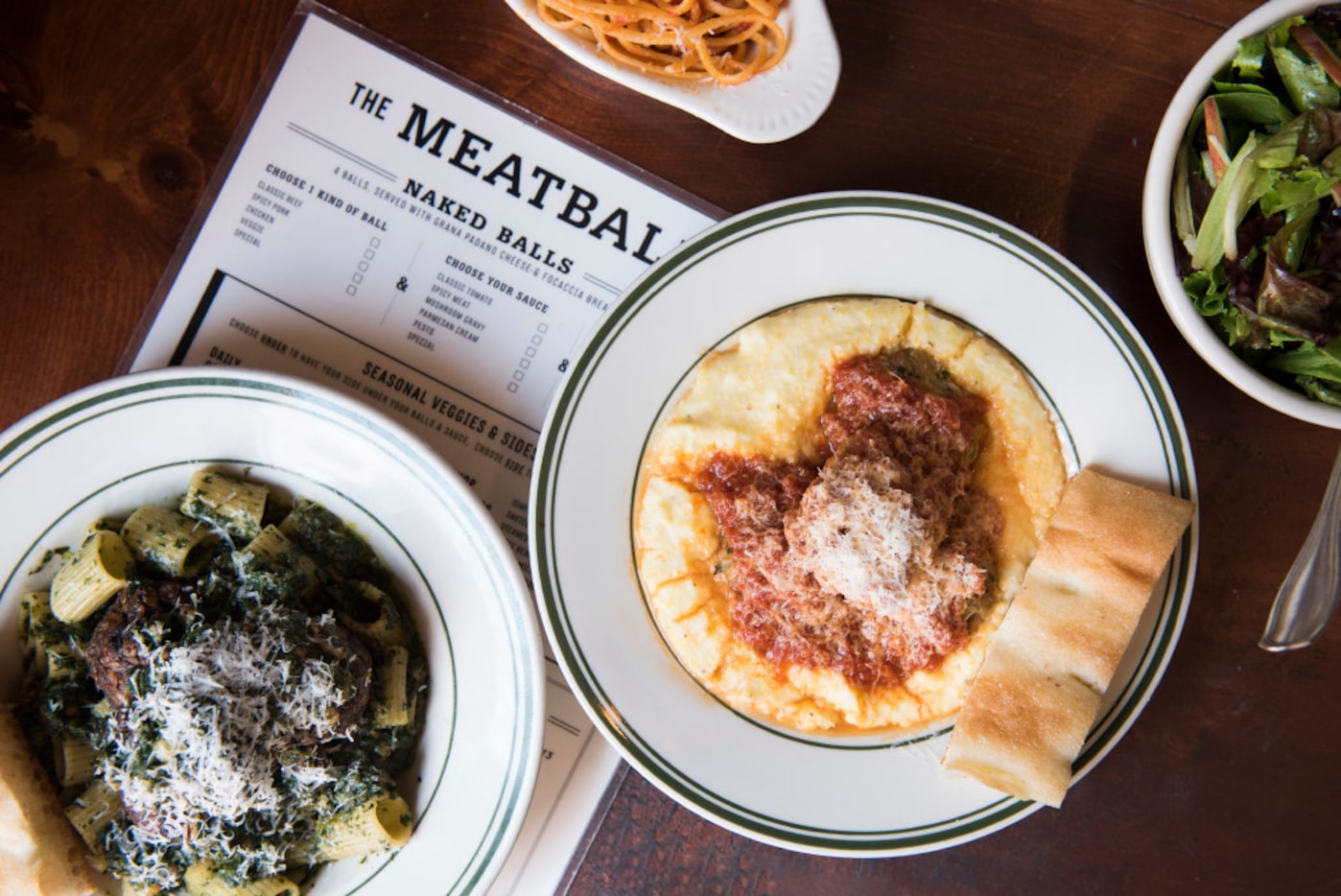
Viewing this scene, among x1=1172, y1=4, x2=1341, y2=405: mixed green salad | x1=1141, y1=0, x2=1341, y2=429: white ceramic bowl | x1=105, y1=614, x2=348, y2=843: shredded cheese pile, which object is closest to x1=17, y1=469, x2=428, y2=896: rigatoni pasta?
x1=105, y1=614, x2=348, y2=843: shredded cheese pile

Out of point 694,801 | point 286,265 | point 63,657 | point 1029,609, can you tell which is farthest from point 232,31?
point 1029,609

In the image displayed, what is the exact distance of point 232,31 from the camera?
8.48ft

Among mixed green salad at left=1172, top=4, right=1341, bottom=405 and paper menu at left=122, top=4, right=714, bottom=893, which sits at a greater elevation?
mixed green salad at left=1172, top=4, right=1341, bottom=405

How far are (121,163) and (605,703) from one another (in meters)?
2.04

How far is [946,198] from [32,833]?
9.34 ft

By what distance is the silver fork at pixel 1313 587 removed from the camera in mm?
2188

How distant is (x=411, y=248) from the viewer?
→ 2588 mm

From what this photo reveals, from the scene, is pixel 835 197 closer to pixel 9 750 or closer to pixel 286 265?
pixel 286 265

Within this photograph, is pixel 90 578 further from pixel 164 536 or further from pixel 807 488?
pixel 807 488

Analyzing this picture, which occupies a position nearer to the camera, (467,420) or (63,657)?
(63,657)

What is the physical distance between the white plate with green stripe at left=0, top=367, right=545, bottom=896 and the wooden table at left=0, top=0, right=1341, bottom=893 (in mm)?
420

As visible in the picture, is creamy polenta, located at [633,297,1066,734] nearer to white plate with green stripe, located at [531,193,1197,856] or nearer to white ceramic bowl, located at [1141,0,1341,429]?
white plate with green stripe, located at [531,193,1197,856]

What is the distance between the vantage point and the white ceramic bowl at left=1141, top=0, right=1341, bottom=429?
211 cm

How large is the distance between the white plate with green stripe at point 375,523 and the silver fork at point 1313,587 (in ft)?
5.95
